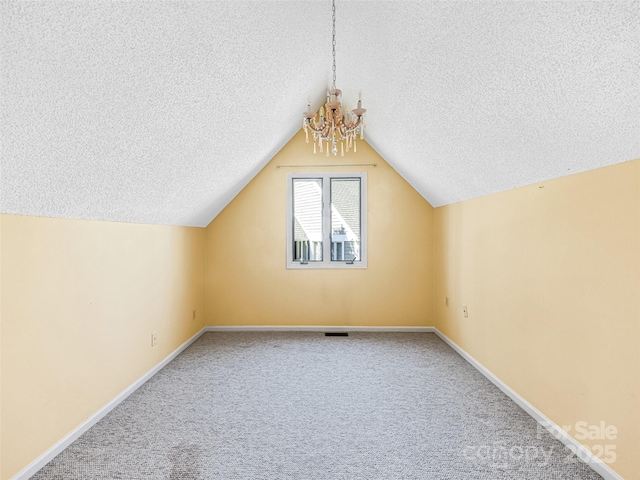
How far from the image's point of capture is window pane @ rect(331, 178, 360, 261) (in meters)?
4.90

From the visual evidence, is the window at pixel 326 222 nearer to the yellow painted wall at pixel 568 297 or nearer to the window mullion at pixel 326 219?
the window mullion at pixel 326 219

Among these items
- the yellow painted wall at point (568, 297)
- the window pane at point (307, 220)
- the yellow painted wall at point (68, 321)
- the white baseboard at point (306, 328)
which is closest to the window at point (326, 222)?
the window pane at point (307, 220)

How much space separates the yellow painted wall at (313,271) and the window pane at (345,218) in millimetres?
191

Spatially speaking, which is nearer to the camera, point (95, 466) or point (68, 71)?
point (68, 71)

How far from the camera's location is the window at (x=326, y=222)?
486cm

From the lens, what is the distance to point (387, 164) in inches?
188

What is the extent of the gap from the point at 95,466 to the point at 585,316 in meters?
2.88

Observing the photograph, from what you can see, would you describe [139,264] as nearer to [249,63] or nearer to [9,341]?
[9,341]

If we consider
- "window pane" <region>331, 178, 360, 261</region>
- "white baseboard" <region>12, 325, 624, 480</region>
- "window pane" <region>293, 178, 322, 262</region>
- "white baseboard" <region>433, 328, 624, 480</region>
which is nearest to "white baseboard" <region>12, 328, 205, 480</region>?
"white baseboard" <region>12, 325, 624, 480</region>

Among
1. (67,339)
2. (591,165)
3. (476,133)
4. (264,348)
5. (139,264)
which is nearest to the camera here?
(591,165)

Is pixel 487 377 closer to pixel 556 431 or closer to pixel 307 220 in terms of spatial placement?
pixel 556 431

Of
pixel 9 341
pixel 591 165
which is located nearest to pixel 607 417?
pixel 591 165

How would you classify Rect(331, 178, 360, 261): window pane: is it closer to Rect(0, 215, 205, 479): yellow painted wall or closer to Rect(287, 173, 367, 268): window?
Rect(287, 173, 367, 268): window

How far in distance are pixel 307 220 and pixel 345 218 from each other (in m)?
0.53
